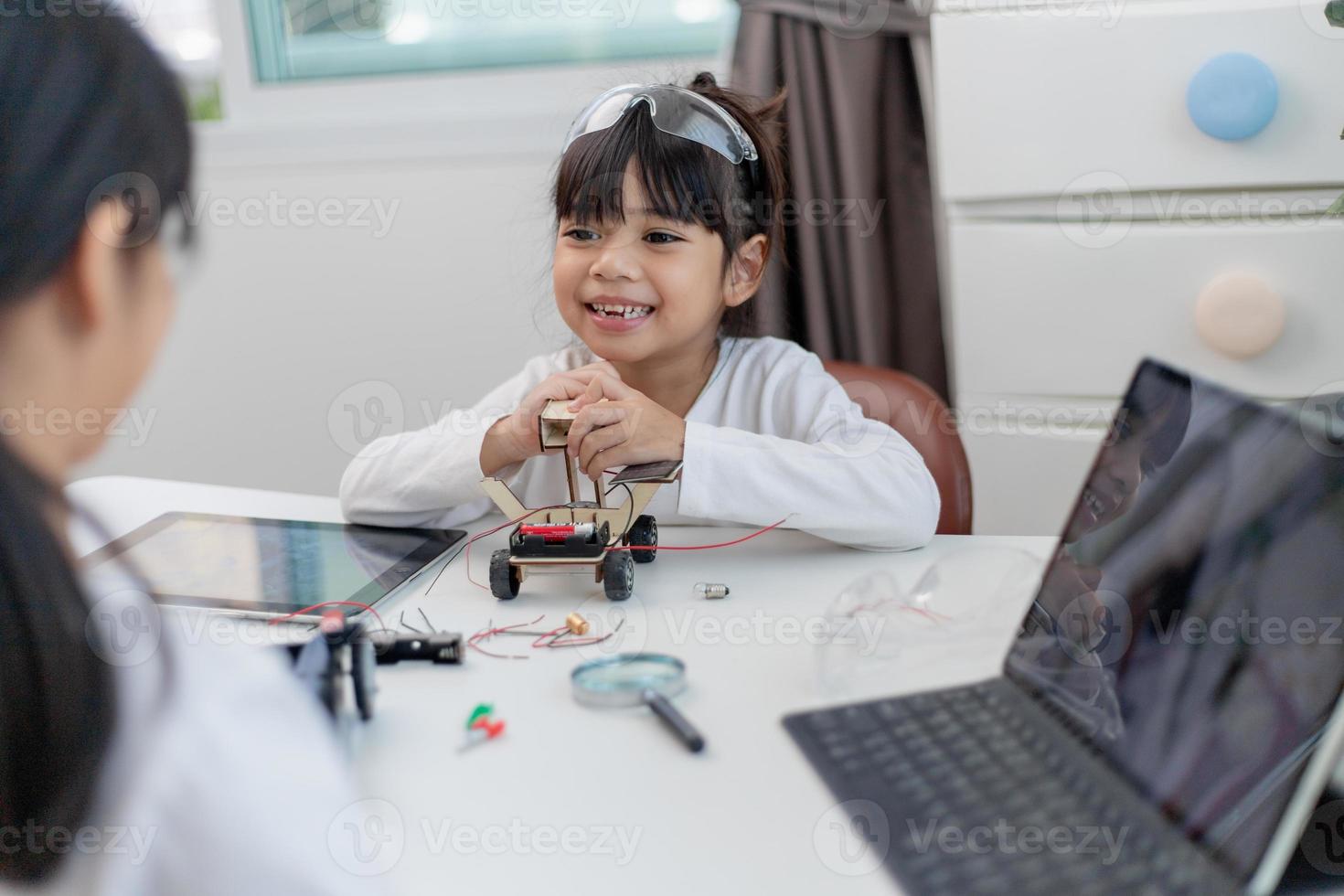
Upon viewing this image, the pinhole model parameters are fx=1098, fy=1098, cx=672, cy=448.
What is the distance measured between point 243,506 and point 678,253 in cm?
55

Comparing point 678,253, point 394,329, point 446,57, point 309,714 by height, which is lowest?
point 394,329

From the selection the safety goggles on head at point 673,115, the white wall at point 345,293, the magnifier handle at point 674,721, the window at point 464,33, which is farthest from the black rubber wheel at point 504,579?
the window at point 464,33

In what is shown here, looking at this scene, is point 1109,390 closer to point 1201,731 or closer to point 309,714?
point 1201,731

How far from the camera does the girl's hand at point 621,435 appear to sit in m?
1.04

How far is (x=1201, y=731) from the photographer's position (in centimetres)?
57

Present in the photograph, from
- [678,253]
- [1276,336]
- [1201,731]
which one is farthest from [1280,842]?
[1276,336]

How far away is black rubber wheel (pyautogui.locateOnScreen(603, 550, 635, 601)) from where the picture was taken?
3.03 ft

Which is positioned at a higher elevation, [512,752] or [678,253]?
[678,253]

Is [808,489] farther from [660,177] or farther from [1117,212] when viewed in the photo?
[1117,212]

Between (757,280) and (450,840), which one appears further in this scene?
(757,280)

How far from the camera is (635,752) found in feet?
2.25

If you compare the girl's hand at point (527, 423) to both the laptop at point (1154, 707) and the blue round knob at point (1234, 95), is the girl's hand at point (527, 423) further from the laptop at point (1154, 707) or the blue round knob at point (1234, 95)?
the blue round knob at point (1234, 95)

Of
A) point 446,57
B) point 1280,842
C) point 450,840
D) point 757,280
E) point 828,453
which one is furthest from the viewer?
point 446,57

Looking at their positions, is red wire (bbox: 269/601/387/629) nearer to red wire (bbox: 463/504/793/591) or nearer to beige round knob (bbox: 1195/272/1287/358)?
red wire (bbox: 463/504/793/591)
